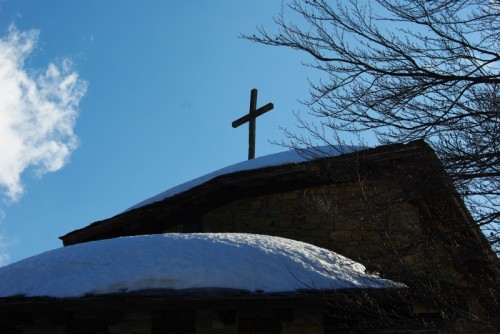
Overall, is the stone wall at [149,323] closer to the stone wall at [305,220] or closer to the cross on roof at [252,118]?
the stone wall at [305,220]

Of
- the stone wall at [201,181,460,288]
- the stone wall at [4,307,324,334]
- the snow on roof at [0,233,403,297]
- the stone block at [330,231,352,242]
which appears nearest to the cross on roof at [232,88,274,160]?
the stone wall at [201,181,460,288]

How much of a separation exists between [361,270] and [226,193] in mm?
3567

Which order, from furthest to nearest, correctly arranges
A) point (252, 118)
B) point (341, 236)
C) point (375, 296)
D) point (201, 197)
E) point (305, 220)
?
point (252, 118) < point (201, 197) < point (305, 220) < point (341, 236) < point (375, 296)

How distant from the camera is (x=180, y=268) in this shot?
554 centimetres

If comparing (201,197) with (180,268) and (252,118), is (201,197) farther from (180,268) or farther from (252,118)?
(252,118)

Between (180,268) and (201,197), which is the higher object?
Answer: (201,197)

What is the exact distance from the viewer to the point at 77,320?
536cm

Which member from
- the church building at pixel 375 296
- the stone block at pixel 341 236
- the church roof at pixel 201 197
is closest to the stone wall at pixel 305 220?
the stone block at pixel 341 236

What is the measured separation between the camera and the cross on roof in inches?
541

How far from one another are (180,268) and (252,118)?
8.64 metres

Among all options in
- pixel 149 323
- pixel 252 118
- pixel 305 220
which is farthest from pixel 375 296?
pixel 252 118

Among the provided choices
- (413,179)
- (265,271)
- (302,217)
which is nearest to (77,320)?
(265,271)

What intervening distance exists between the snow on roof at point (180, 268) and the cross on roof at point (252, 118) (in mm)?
7379

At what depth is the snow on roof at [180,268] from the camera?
17.5ft
